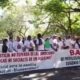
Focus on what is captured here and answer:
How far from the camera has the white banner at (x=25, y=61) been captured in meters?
15.3

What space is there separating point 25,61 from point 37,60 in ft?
2.37

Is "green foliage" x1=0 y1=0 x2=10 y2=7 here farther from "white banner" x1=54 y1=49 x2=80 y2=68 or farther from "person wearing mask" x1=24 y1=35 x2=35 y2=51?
"white banner" x1=54 y1=49 x2=80 y2=68

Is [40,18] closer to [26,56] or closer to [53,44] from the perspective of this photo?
[53,44]

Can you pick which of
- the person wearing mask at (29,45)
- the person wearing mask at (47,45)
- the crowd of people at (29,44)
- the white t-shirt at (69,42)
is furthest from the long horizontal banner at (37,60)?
the white t-shirt at (69,42)

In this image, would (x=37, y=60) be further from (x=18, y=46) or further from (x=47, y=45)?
(x=47, y=45)

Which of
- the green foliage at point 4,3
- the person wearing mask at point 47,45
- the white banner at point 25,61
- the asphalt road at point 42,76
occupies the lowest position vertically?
the asphalt road at point 42,76

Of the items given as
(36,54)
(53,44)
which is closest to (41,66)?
(36,54)

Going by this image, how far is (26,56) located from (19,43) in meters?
2.68

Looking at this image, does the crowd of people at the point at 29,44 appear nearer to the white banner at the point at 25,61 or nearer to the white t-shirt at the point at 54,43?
the white t-shirt at the point at 54,43

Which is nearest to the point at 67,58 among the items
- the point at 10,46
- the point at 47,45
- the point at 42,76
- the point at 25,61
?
the point at 47,45

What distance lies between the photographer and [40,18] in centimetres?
4825

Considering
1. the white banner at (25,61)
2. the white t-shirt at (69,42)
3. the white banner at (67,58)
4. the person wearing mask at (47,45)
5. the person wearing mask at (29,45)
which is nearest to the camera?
the white banner at (25,61)

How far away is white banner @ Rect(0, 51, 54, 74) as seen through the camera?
602 inches

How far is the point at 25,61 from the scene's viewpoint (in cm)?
1612
